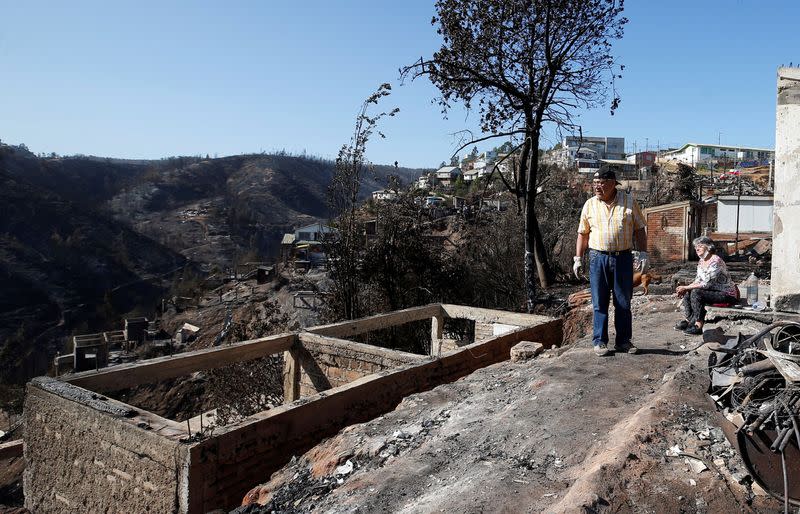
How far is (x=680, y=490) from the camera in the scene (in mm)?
3217

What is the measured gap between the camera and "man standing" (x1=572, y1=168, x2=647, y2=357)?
5617 mm

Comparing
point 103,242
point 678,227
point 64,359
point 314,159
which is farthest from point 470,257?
point 314,159

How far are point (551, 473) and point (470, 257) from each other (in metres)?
13.9

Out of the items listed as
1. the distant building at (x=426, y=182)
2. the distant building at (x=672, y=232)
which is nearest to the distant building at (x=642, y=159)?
the distant building at (x=426, y=182)

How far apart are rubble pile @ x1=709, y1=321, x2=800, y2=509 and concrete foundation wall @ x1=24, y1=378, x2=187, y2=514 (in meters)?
3.86

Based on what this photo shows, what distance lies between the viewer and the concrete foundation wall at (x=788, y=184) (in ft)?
15.6

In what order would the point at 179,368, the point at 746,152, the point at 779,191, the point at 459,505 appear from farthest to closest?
the point at 746,152
the point at 179,368
the point at 779,191
the point at 459,505

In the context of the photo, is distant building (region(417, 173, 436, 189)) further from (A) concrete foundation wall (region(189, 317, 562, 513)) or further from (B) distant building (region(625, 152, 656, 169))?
(B) distant building (region(625, 152, 656, 169))

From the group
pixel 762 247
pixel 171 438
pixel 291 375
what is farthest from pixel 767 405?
pixel 762 247

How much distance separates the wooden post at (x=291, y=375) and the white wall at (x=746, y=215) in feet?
73.0

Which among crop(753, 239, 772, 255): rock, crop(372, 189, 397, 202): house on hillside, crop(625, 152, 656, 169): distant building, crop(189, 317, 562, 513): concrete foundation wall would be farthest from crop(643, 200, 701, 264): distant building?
crop(625, 152, 656, 169): distant building

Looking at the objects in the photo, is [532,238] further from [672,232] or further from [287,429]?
[672,232]

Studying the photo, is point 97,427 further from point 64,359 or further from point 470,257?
Result: point 64,359

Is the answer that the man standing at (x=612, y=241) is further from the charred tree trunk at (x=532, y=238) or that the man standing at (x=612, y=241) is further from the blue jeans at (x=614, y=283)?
the charred tree trunk at (x=532, y=238)
